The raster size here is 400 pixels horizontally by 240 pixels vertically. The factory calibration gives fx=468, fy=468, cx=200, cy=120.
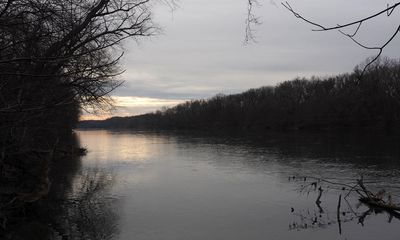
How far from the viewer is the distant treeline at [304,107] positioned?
317 ft

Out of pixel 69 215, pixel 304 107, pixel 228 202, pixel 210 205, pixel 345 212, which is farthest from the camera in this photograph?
pixel 304 107

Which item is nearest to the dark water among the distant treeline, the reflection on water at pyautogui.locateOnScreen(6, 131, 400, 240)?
the reflection on water at pyautogui.locateOnScreen(6, 131, 400, 240)

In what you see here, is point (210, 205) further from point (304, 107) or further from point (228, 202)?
point (304, 107)

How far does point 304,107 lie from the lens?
12000 centimetres

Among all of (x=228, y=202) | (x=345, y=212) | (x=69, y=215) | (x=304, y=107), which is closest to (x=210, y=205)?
(x=228, y=202)

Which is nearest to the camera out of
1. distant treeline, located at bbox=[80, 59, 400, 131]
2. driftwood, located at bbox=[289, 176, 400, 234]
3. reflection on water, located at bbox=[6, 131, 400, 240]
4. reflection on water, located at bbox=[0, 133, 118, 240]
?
reflection on water, located at bbox=[0, 133, 118, 240]

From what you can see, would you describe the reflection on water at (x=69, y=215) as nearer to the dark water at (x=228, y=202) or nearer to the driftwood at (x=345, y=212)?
the dark water at (x=228, y=202)

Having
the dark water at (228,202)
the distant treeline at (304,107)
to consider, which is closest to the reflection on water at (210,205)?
the dark water at (228,202)

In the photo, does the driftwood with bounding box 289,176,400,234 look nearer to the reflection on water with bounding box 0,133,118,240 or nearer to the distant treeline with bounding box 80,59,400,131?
the reflection on water with bounding box 0,133,118,240

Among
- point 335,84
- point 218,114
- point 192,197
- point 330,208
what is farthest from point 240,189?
point 218,114

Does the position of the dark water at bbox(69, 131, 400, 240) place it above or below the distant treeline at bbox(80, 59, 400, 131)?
below

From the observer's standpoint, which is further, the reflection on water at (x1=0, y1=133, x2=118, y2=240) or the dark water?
the dark water

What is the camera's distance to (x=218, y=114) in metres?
160

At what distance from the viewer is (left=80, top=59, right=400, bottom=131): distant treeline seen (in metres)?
96.6
